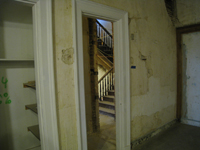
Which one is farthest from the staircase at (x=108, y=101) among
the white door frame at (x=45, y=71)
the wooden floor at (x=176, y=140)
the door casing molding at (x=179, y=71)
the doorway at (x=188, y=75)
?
the white door frame at (x=45, y=71)

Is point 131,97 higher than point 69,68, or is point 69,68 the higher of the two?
point 69,68

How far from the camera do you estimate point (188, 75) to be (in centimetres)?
316

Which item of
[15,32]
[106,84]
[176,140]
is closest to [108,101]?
[106,84]

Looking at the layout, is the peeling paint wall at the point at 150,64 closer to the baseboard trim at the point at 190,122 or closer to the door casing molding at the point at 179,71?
the door casing molding at the point at 179,71

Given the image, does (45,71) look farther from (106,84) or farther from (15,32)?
(106,84)

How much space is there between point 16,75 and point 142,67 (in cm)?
200

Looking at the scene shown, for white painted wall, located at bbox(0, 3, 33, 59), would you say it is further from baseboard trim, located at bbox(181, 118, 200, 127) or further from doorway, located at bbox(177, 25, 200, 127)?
baseboard trim, located at bbox(181, 118, 200, 127)

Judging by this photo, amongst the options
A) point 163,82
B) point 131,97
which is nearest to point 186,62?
point 163,82

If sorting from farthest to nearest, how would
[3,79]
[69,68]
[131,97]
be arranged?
1. [131,97]
2. [3,79]
3. [69,68]

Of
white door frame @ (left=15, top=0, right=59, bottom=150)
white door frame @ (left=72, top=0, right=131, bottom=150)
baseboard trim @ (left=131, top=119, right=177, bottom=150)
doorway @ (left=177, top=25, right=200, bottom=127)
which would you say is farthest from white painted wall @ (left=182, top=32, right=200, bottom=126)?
white door frame @ (left=15, top=0, right=59, bottom=150)

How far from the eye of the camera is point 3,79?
5.93ft

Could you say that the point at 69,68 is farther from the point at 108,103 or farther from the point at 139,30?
the point at 108,103

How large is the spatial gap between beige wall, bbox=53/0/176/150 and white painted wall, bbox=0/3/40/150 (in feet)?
2.64

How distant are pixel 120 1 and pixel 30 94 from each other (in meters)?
1.94
